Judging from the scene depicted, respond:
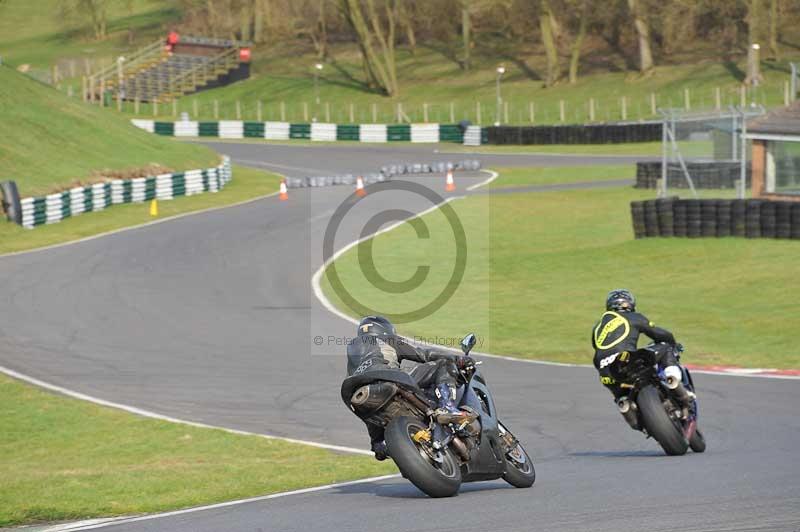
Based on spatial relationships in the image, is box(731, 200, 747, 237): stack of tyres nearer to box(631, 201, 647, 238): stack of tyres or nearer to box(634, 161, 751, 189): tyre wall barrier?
box(631, 201, 647, 238): stack of tyres

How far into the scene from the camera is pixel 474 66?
297 ft

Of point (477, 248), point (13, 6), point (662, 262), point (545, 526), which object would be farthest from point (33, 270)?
point (13, 6)

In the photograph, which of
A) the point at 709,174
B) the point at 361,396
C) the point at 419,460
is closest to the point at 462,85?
the point at 709,174

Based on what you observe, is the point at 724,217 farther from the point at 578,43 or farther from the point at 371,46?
the point at 371,46

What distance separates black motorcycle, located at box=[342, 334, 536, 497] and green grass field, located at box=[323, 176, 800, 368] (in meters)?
9.75

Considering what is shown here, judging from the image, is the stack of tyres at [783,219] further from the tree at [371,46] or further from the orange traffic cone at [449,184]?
the tree at [371,46]

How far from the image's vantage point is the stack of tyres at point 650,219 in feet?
99.9

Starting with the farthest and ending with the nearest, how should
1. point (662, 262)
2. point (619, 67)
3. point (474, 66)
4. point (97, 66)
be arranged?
point (97, 66) → point (474, 66) → point (619, 67) → point (662, 262)

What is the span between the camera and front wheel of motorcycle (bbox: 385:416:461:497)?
9.16 metres

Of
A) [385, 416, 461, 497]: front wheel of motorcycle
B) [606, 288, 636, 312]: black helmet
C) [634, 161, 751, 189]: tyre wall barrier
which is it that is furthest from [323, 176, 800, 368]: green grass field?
[385, 416, 461, 497]: front wheel of motorcycle

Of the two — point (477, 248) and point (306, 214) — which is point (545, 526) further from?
point (306, 214)

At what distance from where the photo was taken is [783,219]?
93.1 feet

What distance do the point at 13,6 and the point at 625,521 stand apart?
465 ft

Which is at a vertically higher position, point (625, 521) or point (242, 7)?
point (242, 7)
